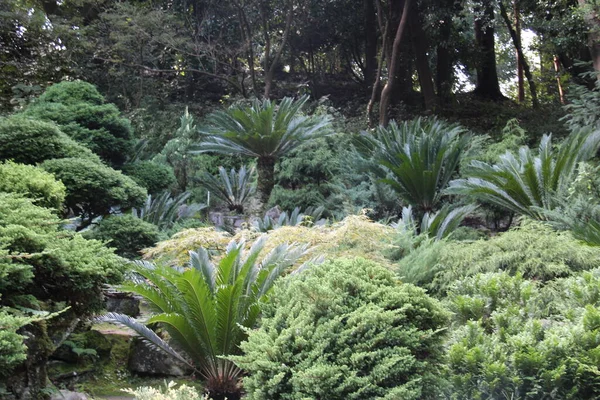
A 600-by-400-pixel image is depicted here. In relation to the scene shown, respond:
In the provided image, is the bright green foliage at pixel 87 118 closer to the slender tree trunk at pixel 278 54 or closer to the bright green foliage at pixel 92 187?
the bright green foliage at pixel 92 187

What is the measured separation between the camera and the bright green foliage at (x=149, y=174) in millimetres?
8547

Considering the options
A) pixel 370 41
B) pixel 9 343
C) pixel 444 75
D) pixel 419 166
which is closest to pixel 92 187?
pixel 9 343

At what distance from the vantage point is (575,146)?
25.5 feet

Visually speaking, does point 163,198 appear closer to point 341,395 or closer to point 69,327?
point 69,327

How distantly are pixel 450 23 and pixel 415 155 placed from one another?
8655 mm

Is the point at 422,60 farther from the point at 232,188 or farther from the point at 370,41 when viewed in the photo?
the point at 232,188

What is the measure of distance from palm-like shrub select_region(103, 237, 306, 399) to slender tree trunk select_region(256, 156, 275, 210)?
20.9ft

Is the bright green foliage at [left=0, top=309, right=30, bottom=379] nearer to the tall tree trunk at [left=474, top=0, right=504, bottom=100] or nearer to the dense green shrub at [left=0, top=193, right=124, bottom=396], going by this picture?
the dense green shrub at [left=0, top=193, right=124, bottom=396]

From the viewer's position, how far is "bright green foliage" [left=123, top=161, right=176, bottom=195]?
855 centimetres

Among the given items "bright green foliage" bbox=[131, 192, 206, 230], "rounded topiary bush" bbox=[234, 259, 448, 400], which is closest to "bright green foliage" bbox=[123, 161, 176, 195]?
"bright green foliage" bbox=[131, 192, 206, 230]

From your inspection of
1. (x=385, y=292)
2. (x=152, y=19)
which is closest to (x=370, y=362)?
(x=385, y=292)

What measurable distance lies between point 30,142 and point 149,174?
9.35ft

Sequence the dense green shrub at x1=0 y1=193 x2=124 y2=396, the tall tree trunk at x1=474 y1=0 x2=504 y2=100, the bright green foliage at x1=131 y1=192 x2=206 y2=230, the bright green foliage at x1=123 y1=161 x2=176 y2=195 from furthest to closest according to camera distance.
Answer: the tall tree trunk at x1=474 y1=0 x2=504 y2=100
the bright green foliage at x1=131 y1=192 x2=206 y2=230
the bright green foliage at x1=123 y1=161 x2=176 y2=195
the dense green shrub at x1=0 y1=193 x2=124 y2=396

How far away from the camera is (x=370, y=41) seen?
59.7ft
